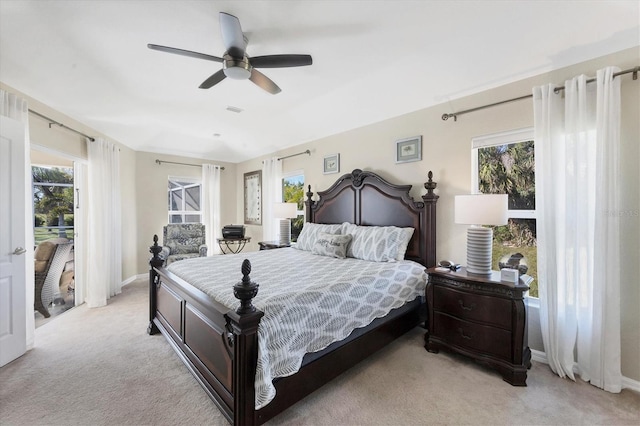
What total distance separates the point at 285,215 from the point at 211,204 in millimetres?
2293

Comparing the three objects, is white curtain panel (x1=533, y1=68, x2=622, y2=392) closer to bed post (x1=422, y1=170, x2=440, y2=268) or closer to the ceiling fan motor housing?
bed post (x1=422, y1=170, x2=440, y2=268)

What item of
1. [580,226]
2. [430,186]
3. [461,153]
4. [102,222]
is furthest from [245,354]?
[102,222]

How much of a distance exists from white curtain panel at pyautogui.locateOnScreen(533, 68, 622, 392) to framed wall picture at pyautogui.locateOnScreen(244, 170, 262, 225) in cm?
474

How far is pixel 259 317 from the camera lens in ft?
4.84

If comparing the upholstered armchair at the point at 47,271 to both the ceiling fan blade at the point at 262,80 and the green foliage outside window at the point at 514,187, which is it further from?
the green foliage outside window at the point at 514,187

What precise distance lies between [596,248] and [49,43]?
4717 millimetres

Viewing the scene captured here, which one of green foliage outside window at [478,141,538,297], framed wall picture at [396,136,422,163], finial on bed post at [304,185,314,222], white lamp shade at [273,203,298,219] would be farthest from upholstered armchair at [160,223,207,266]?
green foliage outside window at [478,141,538,297]

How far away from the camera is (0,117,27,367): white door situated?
7.54 ft

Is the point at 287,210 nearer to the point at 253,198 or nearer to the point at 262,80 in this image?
the point at 253,198

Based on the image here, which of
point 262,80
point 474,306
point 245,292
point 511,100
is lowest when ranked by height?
point 474,306

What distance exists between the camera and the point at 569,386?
2006 mm

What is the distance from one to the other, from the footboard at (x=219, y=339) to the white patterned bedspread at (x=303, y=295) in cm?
7

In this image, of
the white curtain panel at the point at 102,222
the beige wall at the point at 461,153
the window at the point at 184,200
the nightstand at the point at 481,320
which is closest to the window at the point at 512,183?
the beige wall at the point at 461,153

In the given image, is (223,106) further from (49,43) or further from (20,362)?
(20,362)
